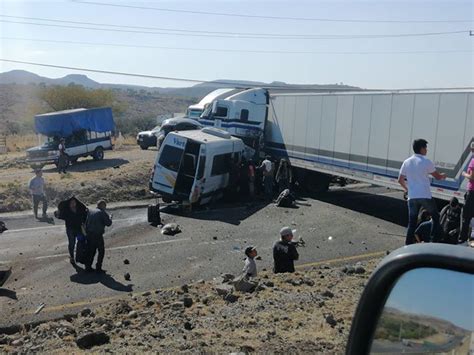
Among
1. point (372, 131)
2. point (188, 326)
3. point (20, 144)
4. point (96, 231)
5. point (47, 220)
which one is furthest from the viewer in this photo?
point (20, 144)

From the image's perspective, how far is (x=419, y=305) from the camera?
7.02 feet

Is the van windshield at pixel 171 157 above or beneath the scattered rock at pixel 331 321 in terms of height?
above

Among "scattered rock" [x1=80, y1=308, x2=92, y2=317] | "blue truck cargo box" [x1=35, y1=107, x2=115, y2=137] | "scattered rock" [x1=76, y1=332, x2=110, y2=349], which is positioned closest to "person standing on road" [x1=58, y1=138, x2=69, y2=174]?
"blue truck cargo box" [x1=35, y1=107, x2=115, y2=137]

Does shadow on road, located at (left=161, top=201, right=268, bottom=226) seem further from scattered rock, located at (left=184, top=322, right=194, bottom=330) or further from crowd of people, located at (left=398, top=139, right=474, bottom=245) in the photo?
scattered rock, located at (left=184, top=322, right=194, bottom=330)

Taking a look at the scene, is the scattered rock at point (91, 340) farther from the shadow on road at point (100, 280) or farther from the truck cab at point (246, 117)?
the truck cab at point (246, 117)

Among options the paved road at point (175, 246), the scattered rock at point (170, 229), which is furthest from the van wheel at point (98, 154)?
Answer: the scattered rock at point (170, 229)

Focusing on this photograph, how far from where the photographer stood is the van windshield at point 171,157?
62.8 feet

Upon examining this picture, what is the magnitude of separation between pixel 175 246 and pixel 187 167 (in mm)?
5162

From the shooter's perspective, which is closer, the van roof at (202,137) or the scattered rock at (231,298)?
the scattered rock at (231,298)

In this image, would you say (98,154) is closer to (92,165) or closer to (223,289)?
(92,165)

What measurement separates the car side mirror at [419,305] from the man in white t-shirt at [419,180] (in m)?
7.52

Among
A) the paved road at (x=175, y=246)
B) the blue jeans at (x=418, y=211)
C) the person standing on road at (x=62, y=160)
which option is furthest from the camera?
the person standing on road at (x=62, y=160)

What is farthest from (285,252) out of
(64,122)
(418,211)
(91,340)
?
(64,122)

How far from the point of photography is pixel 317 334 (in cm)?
690
